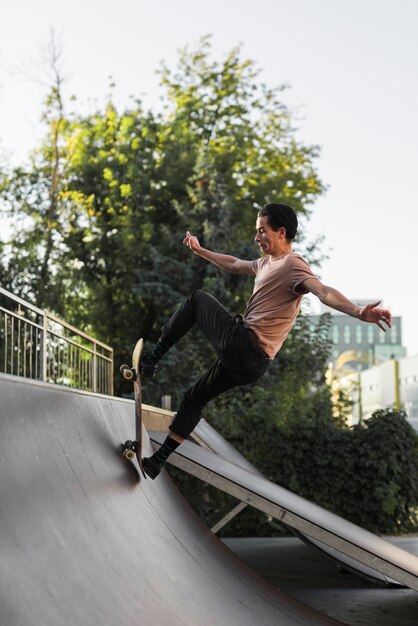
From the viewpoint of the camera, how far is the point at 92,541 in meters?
2.98

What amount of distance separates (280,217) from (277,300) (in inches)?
19.5

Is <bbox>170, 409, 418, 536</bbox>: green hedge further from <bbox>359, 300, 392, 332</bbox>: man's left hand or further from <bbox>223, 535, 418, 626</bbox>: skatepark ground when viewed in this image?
<bbox>359, 300, 392, 332</bbox>: man's left hand

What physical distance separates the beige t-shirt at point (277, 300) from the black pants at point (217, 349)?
7 centimetres

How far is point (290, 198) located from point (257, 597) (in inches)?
883

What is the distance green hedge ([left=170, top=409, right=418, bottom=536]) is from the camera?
13.1m

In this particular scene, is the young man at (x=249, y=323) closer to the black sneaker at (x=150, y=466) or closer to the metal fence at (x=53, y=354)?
the black sneaker at (x=150, y=466)

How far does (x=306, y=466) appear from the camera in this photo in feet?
44.1

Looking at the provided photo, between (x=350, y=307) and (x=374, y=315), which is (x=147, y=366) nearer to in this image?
(x=350, y=307)

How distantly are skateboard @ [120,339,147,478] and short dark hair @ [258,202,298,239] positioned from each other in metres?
1.03

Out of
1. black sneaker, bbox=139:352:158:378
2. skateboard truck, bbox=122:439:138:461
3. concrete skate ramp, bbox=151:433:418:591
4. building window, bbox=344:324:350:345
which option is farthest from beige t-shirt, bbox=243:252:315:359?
building window, bbox=344:324:350:345

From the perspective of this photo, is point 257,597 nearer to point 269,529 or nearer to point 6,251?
point 269,529

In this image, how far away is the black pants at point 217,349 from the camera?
421cm

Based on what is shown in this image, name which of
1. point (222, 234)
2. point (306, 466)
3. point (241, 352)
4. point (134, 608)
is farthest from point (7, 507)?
point (222, 234)

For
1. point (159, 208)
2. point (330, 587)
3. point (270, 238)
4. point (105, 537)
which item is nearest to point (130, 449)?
point (105, 537)
